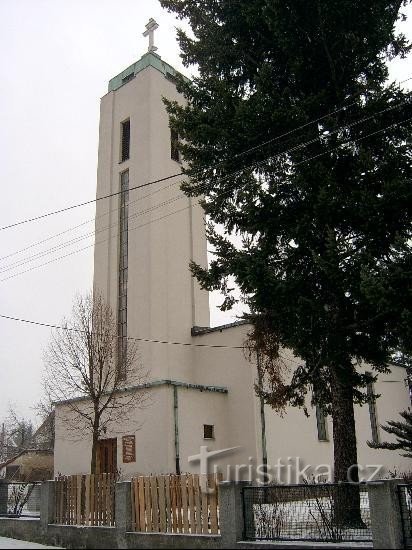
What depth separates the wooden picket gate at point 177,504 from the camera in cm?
1038

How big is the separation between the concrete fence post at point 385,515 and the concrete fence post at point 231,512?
2.37 m

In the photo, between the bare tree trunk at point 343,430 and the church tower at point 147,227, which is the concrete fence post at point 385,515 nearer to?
the bare tree trunk at point 343,430

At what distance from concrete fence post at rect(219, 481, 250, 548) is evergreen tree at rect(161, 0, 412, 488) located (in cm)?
249

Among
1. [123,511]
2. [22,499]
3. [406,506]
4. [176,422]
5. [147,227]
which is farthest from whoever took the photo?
[147,227]

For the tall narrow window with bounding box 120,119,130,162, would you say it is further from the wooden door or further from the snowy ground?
the snowy ground

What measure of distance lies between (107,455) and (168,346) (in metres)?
4.99

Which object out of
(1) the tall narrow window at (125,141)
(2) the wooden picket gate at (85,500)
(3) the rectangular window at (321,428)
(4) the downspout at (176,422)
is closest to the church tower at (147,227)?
(1) the tall narrow window at (125,141)

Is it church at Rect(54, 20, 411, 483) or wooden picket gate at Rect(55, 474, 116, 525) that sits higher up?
church at Rect(54, 20, 411, 483)

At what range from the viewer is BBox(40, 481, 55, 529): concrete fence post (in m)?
13.2

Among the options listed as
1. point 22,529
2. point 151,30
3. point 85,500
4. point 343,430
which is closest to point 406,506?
point 343,430

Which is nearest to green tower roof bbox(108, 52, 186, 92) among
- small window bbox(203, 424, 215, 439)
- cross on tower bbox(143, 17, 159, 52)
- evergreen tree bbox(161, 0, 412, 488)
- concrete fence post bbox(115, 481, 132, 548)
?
cross on tower bbox(143, 17, 159, 52)

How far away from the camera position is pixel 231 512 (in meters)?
9.80

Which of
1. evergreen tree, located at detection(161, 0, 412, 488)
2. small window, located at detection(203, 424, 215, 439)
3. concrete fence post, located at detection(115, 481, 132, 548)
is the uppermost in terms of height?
evergreen tree, located at detection(161, 0, 412, 488)

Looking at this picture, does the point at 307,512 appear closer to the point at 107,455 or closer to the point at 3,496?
the point at 3,496
